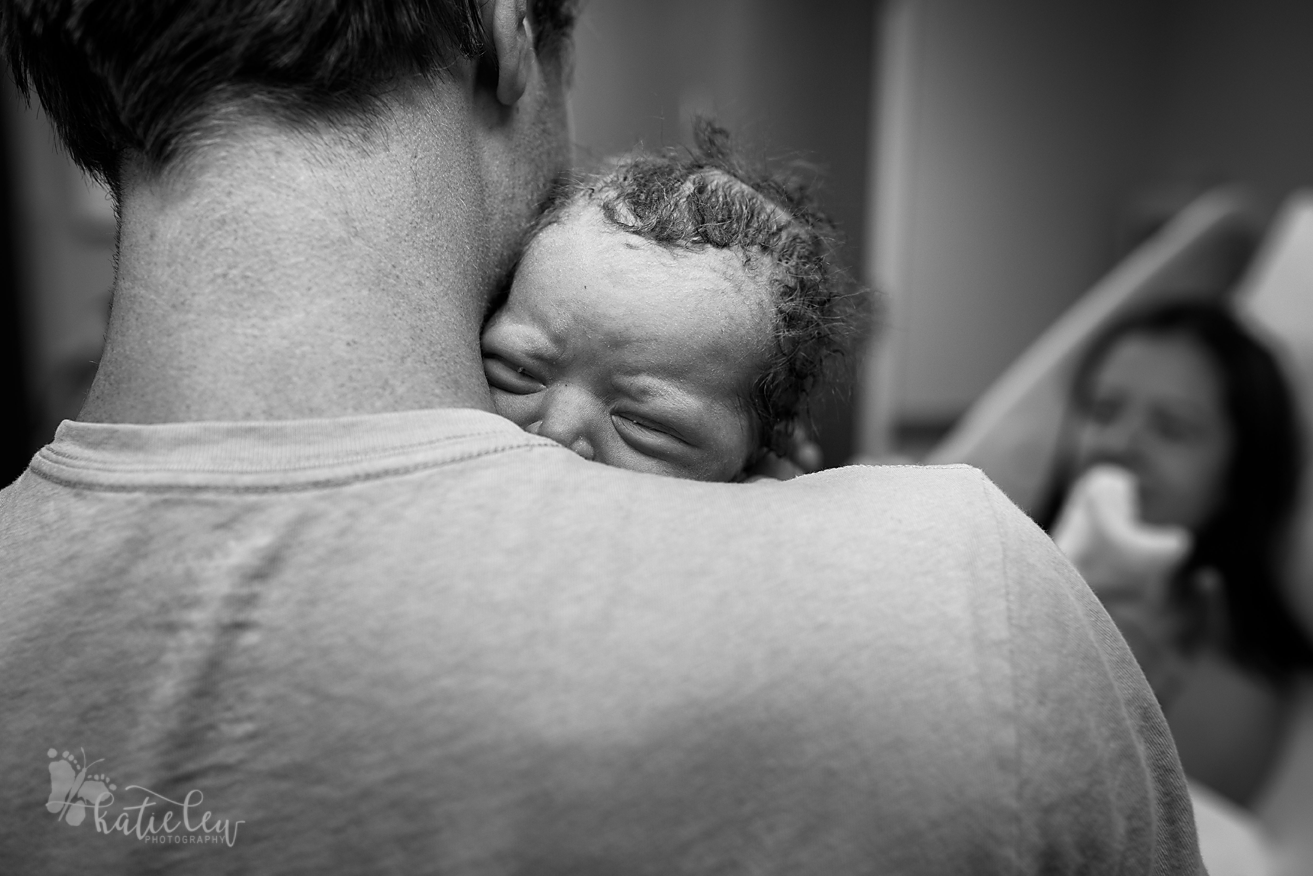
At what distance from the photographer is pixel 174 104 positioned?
58cm

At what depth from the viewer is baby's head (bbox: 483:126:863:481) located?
2.84 ft

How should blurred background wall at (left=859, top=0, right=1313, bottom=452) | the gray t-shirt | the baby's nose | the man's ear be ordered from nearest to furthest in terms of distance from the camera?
the gray t-shirt → the man's ear → the baby's nose → blurred background wall at (left=859, top=0, right=1313, bottom=452)

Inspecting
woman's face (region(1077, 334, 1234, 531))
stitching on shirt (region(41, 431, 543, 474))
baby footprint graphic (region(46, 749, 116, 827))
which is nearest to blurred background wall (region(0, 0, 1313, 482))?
woman's face (region(1077, 334, 1234, 531))

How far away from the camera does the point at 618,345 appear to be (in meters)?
0.87

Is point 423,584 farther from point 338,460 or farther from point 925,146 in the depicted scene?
point 925,146

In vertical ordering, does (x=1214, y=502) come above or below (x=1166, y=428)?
below

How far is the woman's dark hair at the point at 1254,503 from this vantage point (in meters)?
1.89

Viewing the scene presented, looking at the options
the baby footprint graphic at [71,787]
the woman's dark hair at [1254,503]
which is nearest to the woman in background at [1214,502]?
the woman's dark hair at [1254,503]

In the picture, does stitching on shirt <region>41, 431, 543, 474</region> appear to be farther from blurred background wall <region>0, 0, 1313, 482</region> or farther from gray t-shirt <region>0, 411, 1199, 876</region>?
blurred background wall <region>0, 0, 1313, 482</region>

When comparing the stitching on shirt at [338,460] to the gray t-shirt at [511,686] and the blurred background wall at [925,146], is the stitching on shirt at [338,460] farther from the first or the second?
the blurred background wall at [925,146]

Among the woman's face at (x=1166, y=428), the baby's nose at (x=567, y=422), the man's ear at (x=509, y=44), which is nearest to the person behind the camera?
the man's ear at (x=509, y=44)

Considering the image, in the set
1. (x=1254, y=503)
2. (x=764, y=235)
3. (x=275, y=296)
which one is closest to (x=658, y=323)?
(x=764, y=235)

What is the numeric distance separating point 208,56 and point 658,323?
41 centimetres

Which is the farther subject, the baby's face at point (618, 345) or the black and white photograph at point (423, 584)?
the baby's face at point (618, 345)
